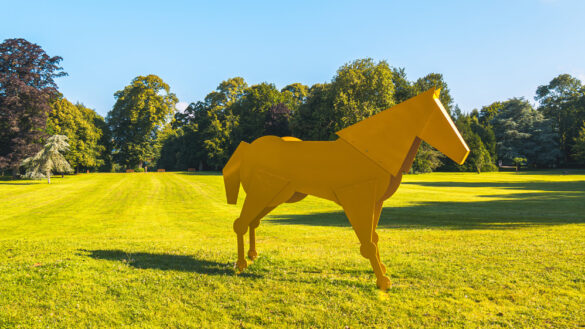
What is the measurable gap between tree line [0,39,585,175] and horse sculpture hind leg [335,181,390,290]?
25793 mm

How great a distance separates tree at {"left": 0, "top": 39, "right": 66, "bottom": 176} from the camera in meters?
33.4

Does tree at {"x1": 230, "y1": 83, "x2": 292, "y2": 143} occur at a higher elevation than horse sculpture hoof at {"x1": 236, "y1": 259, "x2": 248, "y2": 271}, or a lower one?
higher

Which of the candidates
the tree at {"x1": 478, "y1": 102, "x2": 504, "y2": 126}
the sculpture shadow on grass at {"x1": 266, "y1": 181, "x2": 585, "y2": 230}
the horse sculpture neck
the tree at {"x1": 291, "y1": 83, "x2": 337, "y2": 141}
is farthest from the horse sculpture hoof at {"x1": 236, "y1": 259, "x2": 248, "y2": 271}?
the tree at {"x1": 478, "y1": 102, "x2": 504, "y2": 126}

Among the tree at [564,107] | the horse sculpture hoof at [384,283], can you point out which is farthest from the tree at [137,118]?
the tree at [564,107]

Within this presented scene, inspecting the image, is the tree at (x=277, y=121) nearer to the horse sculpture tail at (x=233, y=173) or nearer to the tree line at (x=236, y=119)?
the tree line at (x=236, y=119)

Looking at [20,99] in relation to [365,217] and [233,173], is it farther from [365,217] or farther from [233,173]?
[365,217]

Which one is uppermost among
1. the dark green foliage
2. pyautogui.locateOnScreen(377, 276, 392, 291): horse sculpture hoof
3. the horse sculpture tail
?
the dark green foliage

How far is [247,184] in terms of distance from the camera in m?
6.03

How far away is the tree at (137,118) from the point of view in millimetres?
56344

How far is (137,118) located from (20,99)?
22592 millimetres

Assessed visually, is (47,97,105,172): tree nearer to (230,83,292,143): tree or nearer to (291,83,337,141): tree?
(230,83,292,143): tree

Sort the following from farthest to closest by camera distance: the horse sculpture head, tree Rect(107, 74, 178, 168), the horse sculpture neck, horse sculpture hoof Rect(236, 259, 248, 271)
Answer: tree Rect(107, 74, 178, 168), horse sculpture hoof Rect(236, 259, 248, 271), the horse sculpture neck, the horse sculpture head

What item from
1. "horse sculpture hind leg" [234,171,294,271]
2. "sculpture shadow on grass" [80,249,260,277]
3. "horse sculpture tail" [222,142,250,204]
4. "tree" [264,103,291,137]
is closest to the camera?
"horse sculpture hind leg" [234,171,294,271]

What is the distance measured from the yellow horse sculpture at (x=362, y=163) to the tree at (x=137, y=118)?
189 ft
